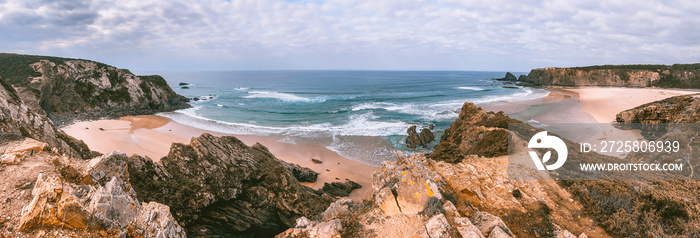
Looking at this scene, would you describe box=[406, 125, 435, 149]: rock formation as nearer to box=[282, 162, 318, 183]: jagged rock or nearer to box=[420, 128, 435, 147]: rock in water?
box=[420, 128, 435, 147]: rock in water

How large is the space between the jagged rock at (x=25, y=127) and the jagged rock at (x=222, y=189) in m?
2.38

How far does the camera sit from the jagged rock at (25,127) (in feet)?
21.1

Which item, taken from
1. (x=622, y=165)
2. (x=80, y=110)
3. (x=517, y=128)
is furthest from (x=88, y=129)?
(x=622, y=165)

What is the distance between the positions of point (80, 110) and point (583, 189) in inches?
1774

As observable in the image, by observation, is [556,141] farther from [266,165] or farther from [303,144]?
[303,144]

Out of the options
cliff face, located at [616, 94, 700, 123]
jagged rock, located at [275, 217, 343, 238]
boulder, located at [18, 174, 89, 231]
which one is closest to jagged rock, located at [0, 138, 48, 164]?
Result: boulder, located at [18, 174, 89, 231]

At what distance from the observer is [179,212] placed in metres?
7.75

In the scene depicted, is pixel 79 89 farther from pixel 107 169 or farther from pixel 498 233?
pixel 498 233

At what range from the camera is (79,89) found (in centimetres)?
3125

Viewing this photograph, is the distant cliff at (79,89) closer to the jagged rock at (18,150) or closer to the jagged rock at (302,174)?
the jagged rock at (302,174)

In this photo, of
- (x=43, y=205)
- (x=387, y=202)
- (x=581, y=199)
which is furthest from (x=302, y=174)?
(x=581, y=199)

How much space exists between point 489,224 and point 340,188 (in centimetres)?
939

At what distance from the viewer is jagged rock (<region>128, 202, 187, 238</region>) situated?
16.9 feet

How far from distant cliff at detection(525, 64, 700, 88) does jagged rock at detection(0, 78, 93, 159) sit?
308 ft
